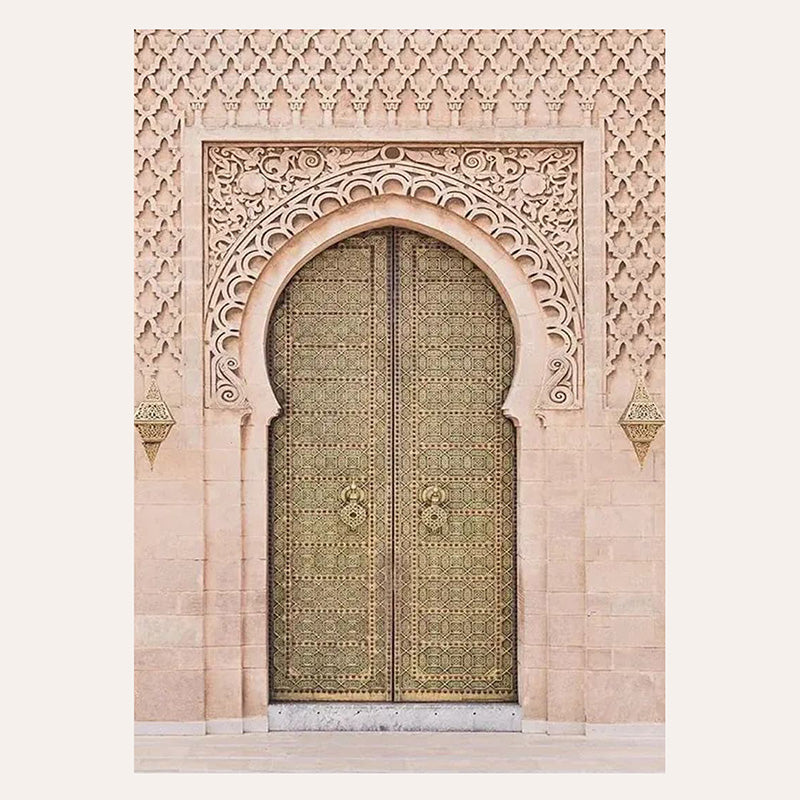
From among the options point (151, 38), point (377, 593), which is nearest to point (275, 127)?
point (151, 38)

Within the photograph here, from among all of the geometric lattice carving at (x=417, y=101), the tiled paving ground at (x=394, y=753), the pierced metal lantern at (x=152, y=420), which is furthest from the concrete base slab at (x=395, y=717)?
the geometric lattice carving at (x=417, y=101)

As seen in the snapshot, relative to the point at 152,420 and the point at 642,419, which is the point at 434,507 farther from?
the point at 152,420

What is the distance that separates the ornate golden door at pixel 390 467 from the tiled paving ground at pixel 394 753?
275mm

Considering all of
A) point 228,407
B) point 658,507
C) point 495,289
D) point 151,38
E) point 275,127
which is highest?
point 151,38

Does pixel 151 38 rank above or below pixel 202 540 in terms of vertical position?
above

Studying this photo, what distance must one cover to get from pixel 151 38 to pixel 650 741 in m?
4.57

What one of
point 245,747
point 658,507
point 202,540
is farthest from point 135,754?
point 658,507

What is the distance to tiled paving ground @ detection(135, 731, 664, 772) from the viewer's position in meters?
6.68

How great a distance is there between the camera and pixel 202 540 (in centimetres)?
702

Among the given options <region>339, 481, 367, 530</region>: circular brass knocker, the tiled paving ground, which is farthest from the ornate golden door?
the tiled paving ground

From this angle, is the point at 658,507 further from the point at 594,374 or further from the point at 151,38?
the point at 151,38

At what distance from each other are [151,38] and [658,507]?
367 centimetres

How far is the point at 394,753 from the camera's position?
22.5 ft

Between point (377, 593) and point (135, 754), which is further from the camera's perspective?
point (377, 593)
